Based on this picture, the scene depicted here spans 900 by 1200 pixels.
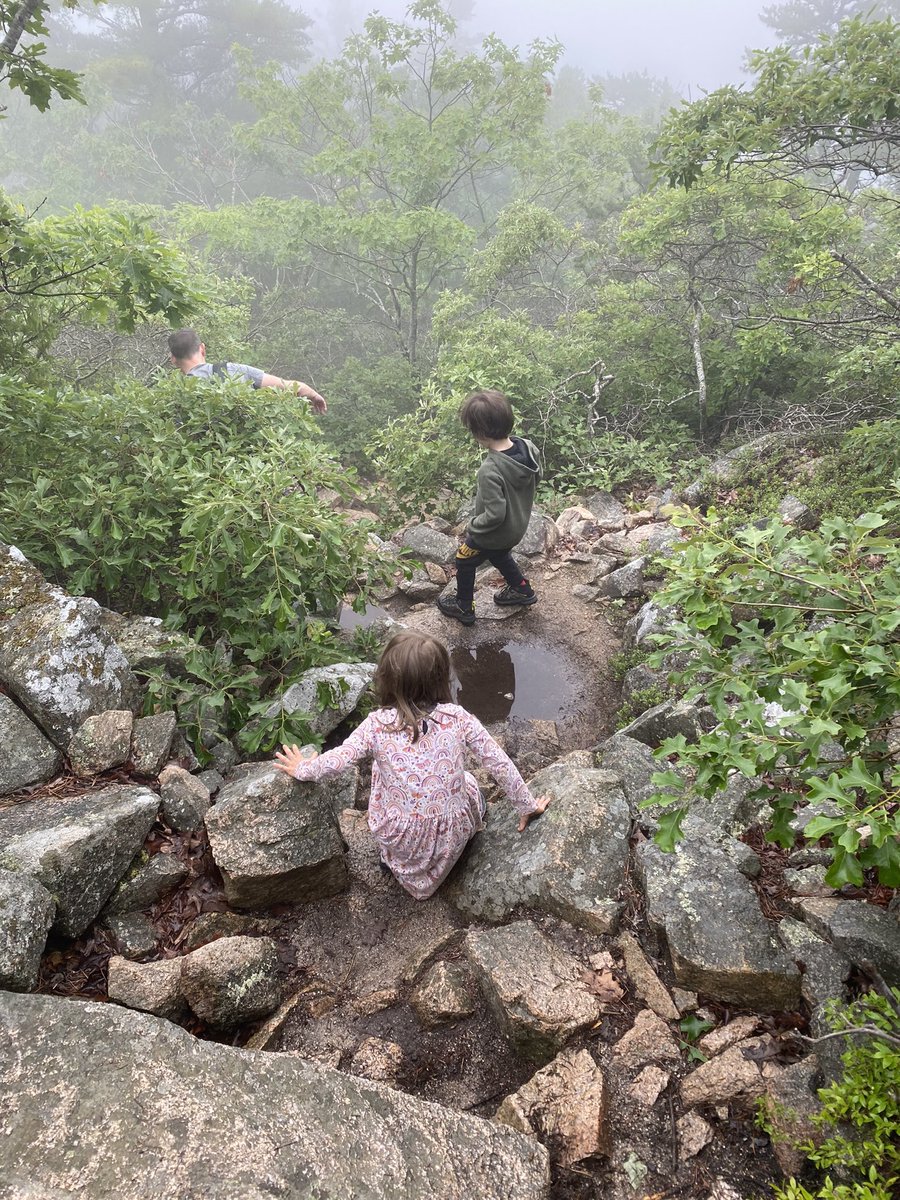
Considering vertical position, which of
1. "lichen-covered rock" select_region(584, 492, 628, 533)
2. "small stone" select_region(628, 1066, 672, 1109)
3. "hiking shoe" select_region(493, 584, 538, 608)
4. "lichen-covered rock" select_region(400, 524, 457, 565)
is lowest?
"small stone" select_region(628, 1066, 672, 1109)

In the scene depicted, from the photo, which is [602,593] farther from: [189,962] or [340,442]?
[340,442]

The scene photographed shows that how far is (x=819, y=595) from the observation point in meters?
2.23

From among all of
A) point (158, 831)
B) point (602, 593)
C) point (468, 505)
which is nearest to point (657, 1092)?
point (158, 831)

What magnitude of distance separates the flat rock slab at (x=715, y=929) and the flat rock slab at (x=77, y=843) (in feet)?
7.58

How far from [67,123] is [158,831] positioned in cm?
4402

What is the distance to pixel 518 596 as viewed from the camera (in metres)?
6.26

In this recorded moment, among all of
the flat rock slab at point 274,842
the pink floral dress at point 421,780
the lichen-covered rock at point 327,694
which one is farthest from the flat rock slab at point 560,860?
the lichen-covered rock at point 327,694

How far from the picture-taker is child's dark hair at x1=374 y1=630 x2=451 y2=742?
271cm

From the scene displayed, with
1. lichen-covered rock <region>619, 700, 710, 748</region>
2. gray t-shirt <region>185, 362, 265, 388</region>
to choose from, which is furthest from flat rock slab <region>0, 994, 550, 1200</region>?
gray t-shirt <region>185, 362, 265, 388</region>

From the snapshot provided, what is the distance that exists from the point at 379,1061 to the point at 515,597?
4.39 m

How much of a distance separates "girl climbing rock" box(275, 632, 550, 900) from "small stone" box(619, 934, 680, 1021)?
0.79 meters

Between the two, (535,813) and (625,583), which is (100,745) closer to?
(535,813)

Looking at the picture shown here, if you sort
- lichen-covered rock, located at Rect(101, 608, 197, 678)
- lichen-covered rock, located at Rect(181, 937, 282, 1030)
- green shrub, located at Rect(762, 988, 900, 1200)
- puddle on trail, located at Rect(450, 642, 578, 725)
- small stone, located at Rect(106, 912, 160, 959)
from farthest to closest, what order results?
puddle on trail, located at Rect(450, 642, 578, 725)
lichen-covered rock, located at Rect(101, 608, 197, 678)
small stone, located at Rect(106, 912, 160, 959)
lichen-covered rock, located at Rect(181, 937, 282, 1030)
green shrub, located at Rect(762, 988, 900, 1200)

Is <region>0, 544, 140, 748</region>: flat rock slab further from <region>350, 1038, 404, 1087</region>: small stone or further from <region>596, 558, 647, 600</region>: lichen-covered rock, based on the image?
<region>596, 558, 647, 600</region>: lichen-covered rock
